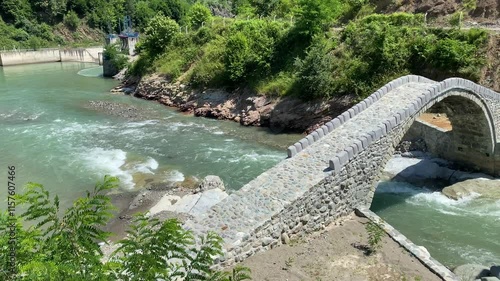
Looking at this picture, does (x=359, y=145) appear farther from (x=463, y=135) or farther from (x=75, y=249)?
A: (x=463, y=135)

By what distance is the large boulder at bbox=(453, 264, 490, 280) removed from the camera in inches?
442

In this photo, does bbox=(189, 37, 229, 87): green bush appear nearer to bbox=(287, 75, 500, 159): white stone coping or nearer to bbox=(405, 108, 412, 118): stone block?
bbox=(287, 75, 500, 159): white stone coping

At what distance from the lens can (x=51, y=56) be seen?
70750 mm

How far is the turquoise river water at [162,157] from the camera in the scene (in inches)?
606

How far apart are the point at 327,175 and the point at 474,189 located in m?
9.52

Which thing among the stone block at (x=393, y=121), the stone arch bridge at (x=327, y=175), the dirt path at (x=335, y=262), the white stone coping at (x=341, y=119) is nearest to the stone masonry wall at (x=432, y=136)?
the stone arch bridge at (x=327, y=175)

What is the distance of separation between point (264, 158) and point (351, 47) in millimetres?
12197

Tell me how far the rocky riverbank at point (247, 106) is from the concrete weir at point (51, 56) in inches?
1416

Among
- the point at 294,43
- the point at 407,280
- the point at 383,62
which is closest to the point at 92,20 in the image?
the point at 294,43

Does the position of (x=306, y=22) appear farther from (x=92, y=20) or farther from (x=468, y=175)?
(x=92, y=20)

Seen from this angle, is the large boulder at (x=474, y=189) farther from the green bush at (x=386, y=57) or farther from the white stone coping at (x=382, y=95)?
the green bush at (x=386, y=57)

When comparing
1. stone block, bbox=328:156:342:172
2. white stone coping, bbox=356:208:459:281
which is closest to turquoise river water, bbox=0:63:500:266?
white stone coping, bbox=356:208:459:281

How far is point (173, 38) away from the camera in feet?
146

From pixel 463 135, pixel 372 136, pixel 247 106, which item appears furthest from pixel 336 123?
pixel 247 106
